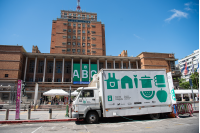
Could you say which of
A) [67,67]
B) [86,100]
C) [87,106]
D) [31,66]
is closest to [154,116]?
[87,106]

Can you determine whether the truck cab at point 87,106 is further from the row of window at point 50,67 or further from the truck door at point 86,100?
the row of window at point 50,67

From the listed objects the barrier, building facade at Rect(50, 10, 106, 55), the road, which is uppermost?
building facade at Rect(50, 10, 106, 55)

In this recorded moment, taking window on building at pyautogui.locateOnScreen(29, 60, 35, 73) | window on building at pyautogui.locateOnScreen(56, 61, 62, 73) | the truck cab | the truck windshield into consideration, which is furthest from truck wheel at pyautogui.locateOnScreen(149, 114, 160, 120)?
window on building at pyautogui.locateOnScreen(29, 60, 35, 73)

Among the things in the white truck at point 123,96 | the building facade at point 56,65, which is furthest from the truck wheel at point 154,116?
the building facade at point 56,65

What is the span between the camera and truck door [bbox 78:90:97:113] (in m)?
9.55

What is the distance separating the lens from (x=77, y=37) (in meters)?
59.4

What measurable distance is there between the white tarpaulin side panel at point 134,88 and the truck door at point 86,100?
0.92 m

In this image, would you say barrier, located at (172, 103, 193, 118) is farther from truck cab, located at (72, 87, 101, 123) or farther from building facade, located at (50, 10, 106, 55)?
building facade, located at (50, 10, 106, 55)

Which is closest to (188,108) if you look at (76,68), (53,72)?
(76,68)

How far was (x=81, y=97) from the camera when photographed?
9781 mm

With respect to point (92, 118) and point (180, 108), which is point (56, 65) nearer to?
point (92, 118)

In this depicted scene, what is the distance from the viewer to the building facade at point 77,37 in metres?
56.4

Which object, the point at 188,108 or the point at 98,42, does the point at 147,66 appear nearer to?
the point at 98,42

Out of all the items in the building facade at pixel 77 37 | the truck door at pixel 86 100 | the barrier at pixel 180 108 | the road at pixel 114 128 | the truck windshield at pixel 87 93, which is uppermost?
the building facade at pixel 77 37
